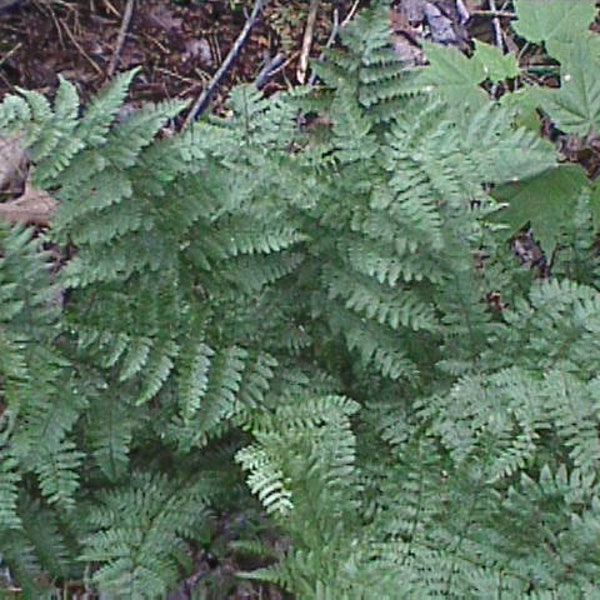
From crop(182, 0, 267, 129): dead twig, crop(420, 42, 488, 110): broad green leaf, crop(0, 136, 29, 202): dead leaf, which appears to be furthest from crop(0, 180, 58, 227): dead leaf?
crop(420, 42, 488, 110): broad green leaf

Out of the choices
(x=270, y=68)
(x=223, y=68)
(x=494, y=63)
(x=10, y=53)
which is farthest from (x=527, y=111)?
(x=10, y=53)

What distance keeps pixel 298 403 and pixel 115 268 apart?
1.87 ft

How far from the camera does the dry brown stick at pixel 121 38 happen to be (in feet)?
12.7

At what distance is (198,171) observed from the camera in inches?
103

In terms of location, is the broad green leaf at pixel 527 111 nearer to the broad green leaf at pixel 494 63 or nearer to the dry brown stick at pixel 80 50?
the broad green leaf at pixel 494 63

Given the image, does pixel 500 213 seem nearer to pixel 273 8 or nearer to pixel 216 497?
pixel 216 497

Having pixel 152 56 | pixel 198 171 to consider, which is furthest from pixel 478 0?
pixel 198 171

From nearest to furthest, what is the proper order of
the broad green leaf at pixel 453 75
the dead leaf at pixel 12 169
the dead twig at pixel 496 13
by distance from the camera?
the broad green leaf at pixel 453 75
the dead leaf at pixel 12 169
the dead twig at pixel 496 13

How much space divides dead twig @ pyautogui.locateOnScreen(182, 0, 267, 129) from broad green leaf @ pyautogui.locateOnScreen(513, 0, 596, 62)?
1052 millimetres

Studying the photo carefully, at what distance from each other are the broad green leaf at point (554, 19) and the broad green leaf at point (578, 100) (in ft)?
0.69

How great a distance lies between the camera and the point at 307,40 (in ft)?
13.0

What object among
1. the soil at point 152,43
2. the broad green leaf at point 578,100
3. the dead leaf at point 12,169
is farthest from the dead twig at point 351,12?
the dead leaf at point 12,169

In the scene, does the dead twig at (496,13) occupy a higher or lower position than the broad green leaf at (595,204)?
higher

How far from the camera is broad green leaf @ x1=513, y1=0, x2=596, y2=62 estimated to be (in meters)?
3.32
